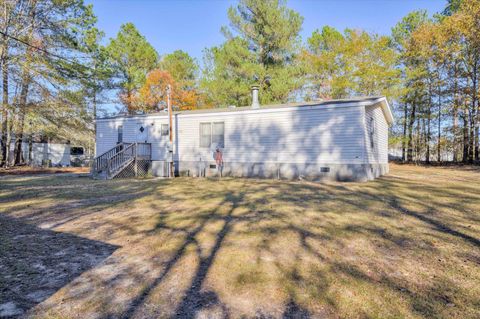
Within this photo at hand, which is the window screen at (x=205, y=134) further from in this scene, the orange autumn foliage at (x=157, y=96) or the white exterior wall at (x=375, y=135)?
the orange autumn foliage at (x=157, y=96)

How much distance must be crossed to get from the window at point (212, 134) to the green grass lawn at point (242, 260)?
26.3 feet

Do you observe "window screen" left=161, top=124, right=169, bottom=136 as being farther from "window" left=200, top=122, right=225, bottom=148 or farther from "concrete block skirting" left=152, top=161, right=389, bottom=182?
"window" left=200, top=122, right=225, bottom=148

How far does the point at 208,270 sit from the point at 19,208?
609 cm

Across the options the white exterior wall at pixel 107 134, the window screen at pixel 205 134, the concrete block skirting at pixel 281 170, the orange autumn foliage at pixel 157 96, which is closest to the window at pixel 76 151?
the orange autumn foliage at pixel 157 96

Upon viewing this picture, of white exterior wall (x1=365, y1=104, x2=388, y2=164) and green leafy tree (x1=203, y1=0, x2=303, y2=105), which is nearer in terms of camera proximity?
white exterior wall (x1=365, y1=104, x2=388, y2=164)

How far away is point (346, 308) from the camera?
2.59 metres

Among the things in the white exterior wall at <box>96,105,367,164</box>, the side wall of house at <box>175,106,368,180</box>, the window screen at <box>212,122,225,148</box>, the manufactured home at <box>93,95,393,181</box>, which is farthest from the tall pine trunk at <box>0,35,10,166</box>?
the window screen at <box>212,122,225,148</box>

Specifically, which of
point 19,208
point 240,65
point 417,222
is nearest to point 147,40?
point 240,65

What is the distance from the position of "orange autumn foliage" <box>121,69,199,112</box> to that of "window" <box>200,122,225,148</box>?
51.1 ft

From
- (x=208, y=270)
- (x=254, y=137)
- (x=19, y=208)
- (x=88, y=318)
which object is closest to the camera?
(x=88, y=318)

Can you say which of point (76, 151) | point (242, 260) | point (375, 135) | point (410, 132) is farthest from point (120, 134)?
point (410, 132)

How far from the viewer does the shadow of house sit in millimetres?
2811

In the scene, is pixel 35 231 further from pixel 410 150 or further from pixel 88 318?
pixel 410 150

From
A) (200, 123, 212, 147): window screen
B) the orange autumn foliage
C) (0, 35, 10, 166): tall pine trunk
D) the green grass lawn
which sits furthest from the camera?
the orange autumn foliage
